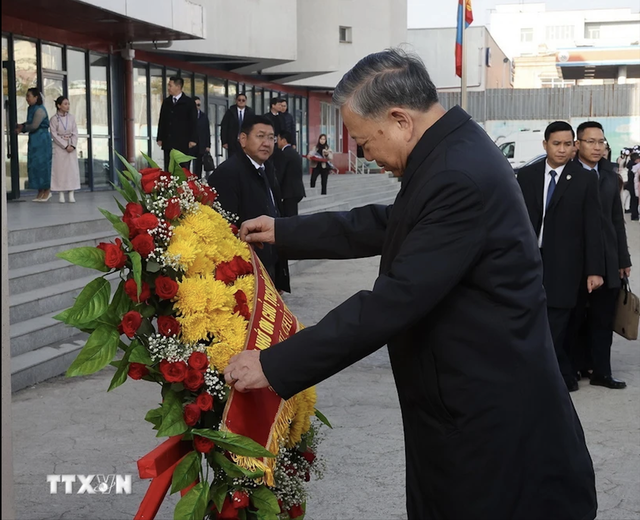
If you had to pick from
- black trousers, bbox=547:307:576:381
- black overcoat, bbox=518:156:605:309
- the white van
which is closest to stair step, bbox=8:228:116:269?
black overcoat, bbox=518:156:605:309

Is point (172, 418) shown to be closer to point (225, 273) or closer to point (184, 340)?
point (184, 340)

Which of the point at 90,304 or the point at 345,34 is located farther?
the point at 345,34

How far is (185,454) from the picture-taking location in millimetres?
2701

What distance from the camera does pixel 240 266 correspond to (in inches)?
111

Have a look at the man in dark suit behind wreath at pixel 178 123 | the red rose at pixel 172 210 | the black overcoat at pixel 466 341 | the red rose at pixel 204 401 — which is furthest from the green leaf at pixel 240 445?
the man in dark suit behind wreath at pixel 178 123

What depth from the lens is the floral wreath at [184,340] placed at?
2.55 m

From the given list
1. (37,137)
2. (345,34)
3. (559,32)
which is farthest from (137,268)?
(559,32)

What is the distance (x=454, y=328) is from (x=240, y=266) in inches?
34.3

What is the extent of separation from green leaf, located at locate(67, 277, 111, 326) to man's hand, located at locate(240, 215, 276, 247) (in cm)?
57

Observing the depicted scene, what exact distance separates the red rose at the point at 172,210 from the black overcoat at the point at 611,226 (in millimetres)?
4327

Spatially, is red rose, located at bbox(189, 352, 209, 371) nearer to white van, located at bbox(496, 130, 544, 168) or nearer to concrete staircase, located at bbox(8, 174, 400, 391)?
concrete staircase, located at bbox(8, 174, 400, 391)

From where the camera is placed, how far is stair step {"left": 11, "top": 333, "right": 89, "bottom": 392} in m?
6.12

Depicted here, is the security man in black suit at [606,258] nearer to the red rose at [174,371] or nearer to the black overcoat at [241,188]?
the black overcoat at [241,188]

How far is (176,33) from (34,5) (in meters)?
3.42
